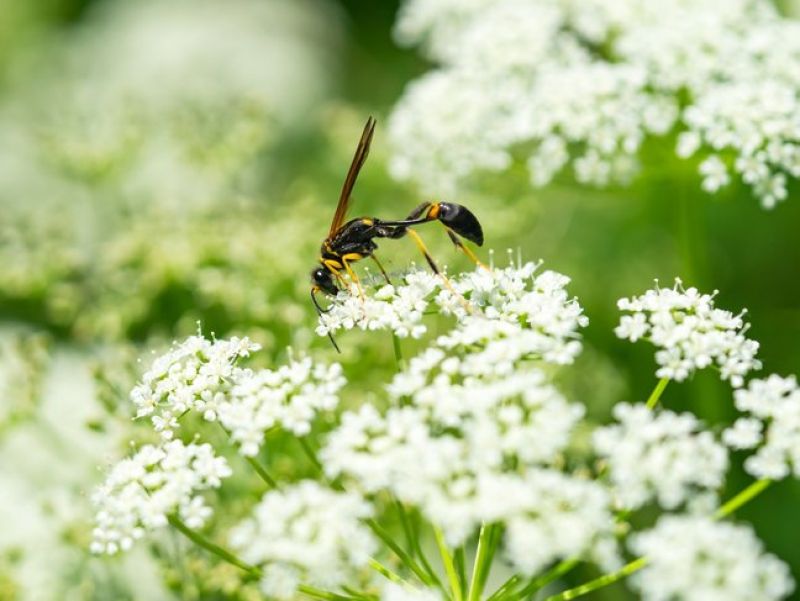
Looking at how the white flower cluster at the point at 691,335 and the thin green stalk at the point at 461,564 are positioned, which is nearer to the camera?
the thin green stalk at the point at 461,564

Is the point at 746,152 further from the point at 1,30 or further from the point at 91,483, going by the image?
the point at 1,30

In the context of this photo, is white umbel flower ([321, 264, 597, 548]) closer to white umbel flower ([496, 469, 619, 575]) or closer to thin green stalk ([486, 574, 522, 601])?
white umbel flower ([496, 469, 619, 575])

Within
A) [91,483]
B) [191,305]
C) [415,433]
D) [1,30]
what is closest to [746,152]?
[415,433]

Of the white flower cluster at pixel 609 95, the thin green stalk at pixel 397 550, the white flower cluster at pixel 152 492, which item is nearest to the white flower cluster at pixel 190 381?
the white flower cluster at pixel 152 492

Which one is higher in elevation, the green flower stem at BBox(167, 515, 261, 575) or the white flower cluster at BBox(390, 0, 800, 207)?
the white flower cluster at BBox(390, 0, 800, 207)

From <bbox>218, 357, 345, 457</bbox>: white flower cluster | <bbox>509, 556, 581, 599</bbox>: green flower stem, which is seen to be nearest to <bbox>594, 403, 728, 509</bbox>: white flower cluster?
<bbox>509, 556, 581, 599</bbox>: green flower stem

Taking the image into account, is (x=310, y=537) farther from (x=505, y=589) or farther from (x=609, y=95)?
(x=609, y=95)

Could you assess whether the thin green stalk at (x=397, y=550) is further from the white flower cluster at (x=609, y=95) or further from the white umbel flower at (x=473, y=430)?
the white flower cluster at (x=609, y=95)
